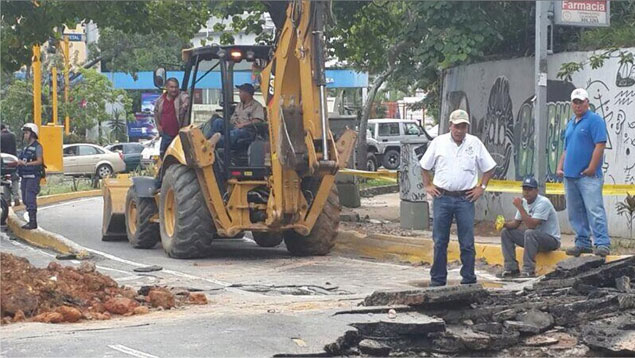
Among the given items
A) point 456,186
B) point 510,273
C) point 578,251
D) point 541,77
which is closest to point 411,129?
point 541,77

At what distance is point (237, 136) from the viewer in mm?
14477

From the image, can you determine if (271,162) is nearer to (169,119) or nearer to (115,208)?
(169,119)

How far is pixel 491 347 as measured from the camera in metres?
7.95

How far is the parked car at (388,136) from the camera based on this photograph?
42.2 m

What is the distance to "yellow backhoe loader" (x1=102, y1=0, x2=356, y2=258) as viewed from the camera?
13.5m

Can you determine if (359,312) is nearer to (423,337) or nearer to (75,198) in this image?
(423,337)

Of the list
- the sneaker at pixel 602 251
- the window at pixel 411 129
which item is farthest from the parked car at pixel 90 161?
the sneaker at pixel 602 251

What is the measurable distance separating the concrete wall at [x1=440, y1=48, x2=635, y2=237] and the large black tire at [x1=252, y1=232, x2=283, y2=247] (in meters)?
3.76

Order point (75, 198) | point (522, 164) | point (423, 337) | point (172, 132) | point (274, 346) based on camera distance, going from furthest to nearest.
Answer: point (75, 198)
point (522, 164)
point (172, 132)
point (423, 337)
point (274, 346)

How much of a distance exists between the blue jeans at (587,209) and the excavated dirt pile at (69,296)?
414cm

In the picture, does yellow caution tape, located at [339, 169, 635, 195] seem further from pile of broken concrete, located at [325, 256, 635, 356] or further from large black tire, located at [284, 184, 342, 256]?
pile of broken concrete, located at [325, 256, 635, 356]

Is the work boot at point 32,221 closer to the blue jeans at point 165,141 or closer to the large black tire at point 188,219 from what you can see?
the blue jeans at point 165,141

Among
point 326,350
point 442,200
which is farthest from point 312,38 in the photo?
point 326,350

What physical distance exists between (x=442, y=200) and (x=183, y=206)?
472 cm
